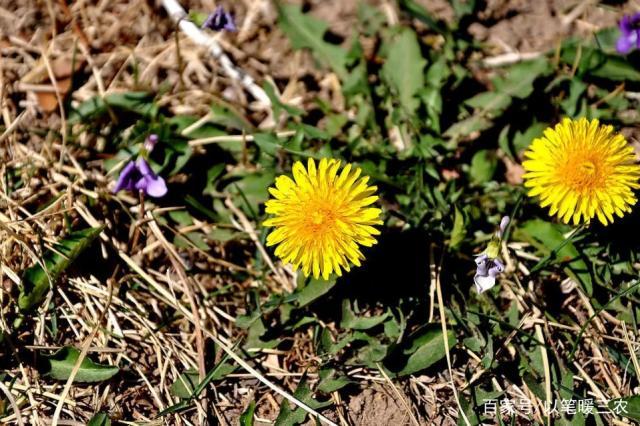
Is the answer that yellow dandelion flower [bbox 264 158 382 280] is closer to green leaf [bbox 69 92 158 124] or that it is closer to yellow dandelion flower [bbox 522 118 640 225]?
yellow dandelion flower [bbox 522 118 640 225]

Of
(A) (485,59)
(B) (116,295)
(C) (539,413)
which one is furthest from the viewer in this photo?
(A) (485,59)

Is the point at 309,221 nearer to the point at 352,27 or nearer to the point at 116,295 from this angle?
the point at 116,295

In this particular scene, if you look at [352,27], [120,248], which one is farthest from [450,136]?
[120,248]

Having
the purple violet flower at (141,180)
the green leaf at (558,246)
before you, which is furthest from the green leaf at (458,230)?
the purple violet flower at (141,180)

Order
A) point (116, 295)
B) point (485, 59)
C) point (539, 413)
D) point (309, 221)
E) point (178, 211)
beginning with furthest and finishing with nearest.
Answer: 1. point (485, 59)
2. point (178, 211)
3. point (116, 295)
4. point (539, 413)
5. point (309, 221)

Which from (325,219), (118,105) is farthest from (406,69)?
(118,105)

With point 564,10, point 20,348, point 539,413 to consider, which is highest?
point 564,10
